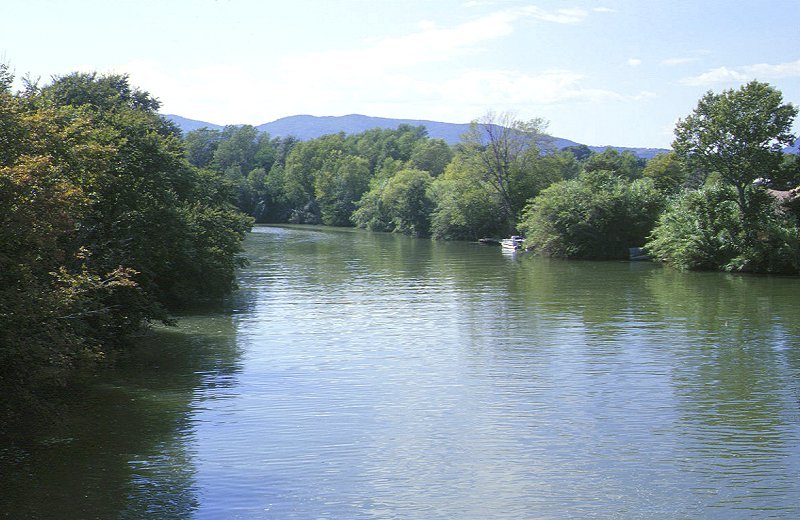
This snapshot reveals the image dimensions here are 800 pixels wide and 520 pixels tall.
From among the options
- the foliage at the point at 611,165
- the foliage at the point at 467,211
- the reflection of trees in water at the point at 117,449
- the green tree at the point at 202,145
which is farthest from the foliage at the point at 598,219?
the green tree at the point at 202,145

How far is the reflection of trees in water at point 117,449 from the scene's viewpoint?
10.9 m

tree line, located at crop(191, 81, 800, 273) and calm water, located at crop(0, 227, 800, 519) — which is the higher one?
tree line, located at crop(191, 81, 800, 273)

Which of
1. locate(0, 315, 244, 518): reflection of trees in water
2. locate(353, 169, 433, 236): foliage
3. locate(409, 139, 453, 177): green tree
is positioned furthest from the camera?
locate(409, 139, 453, 177): green tree

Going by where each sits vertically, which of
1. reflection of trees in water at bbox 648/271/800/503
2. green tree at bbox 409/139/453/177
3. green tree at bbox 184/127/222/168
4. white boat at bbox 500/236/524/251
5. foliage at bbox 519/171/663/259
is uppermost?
green tree at bbox 184/127/222/168

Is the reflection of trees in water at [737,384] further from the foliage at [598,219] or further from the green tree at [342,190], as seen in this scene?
the green tree at [342,190]

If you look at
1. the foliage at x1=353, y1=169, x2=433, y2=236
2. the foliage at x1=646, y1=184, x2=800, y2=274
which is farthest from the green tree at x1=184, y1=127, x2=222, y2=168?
the foliage at x1=646, y1=184, x2=800, y2=274

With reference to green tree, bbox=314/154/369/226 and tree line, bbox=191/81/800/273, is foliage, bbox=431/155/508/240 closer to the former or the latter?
tree line, bbox=191/81/800/273

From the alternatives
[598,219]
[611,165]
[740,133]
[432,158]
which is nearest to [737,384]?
[740,133]

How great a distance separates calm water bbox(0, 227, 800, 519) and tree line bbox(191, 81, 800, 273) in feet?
47.7

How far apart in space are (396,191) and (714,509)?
83.5m

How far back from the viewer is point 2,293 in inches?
442

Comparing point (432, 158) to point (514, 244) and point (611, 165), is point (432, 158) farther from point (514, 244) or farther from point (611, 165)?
point (514, 244)

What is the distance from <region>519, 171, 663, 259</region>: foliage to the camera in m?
53.9

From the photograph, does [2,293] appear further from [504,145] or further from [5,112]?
[504,145]
